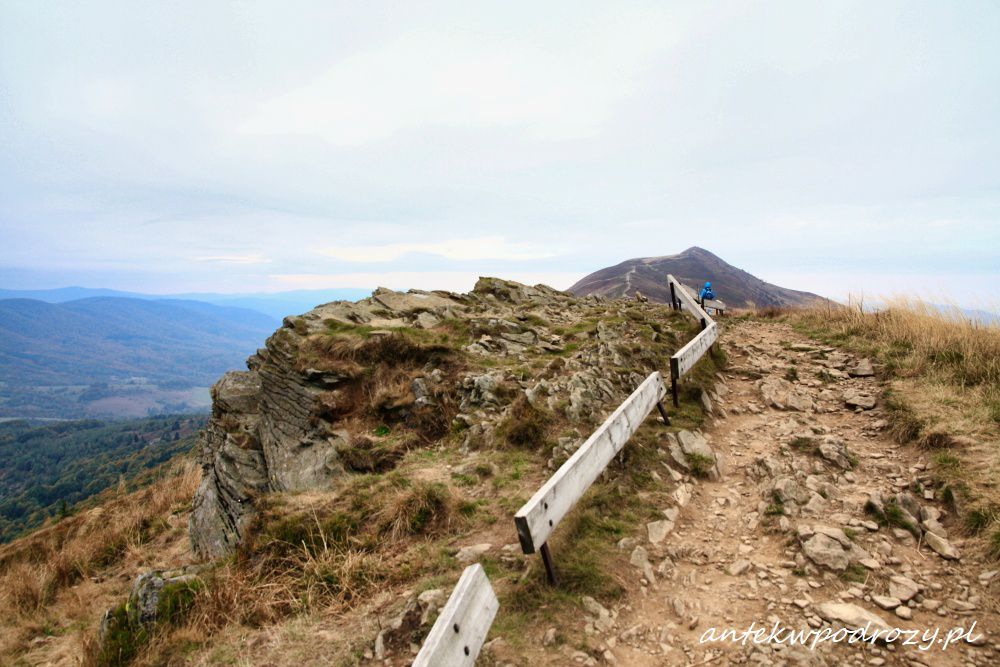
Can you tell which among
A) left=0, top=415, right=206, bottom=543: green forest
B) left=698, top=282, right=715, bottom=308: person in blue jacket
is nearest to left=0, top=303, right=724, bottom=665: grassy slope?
left=698, top=282, right=715, bottom=308: person in blue jacket

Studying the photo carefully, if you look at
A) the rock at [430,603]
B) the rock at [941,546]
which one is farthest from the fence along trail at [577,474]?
the rock at [941,546]

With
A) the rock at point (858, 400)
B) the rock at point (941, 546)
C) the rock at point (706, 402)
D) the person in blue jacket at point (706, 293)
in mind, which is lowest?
the rock at point (941, 546)

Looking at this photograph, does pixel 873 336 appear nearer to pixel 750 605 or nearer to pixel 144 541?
pixel 750 605

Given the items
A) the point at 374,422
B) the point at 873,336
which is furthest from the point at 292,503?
the point at 873,336

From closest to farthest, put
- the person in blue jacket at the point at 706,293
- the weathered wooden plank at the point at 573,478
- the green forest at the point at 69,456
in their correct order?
1. the weathered wooden plank at the point at 573,478
2. the person in blue jacket at the point at 706,293
3. the green forest at the point at 69,456

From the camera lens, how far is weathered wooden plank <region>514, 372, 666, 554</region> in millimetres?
3838

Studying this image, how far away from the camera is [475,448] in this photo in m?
8.17

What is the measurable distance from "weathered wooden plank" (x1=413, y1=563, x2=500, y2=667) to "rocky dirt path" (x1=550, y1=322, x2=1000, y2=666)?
87cm

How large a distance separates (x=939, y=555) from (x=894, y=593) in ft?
3.23

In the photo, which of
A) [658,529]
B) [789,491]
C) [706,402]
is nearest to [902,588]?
[789,491]

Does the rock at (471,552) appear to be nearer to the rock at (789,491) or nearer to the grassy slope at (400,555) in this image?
the grassy slope at (400,555)

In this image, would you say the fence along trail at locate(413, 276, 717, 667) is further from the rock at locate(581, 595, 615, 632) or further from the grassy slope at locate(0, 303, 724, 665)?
the grassy slope at locate(0, 303, 724, 665)

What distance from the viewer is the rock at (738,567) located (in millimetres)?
4609

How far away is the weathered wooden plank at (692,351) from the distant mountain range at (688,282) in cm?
3315
